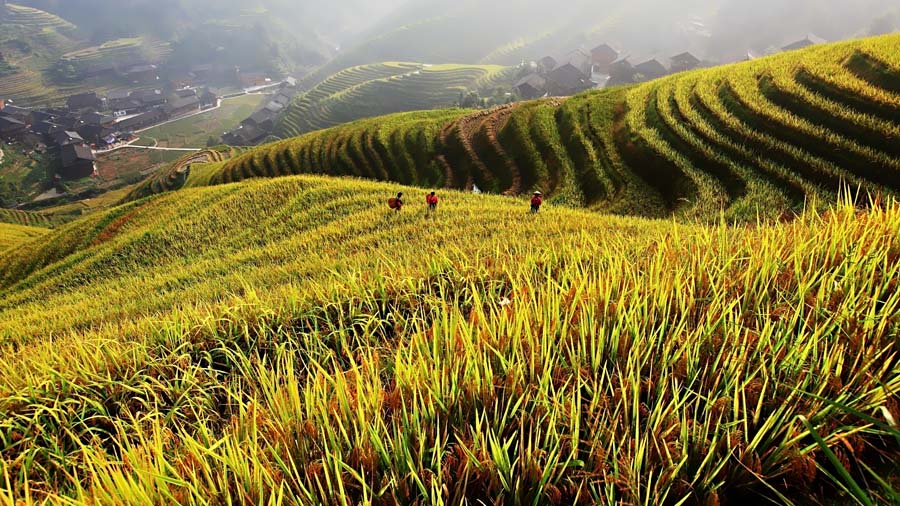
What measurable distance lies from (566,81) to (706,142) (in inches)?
2994

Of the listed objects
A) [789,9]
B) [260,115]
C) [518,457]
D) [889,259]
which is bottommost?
[518,457]

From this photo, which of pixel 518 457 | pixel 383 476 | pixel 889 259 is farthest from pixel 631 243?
pixel 383 476

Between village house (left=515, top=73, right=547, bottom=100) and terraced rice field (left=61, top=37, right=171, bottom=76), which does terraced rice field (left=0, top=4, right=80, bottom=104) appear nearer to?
terraced rice field (left=61, top=37, right=171, bottom=76)

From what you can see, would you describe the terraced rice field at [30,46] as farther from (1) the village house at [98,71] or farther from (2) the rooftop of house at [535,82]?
(2) the rooftop of house at [535,82]

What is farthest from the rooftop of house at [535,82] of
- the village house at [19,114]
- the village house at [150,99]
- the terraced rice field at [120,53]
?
the terraced rice field at [120,53]

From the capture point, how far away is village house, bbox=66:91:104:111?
380 ft

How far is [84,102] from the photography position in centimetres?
11731

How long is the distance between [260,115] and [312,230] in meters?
114

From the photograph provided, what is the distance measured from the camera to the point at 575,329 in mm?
2443

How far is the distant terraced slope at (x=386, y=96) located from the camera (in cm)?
9944

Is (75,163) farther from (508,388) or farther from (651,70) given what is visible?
(651,70)

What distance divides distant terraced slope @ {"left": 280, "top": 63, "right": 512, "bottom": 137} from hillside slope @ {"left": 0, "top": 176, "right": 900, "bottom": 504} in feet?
324

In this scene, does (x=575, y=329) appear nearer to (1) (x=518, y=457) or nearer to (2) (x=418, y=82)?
(1) (x=518, y=457)

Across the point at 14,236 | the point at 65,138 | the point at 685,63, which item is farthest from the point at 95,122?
the point at 685,63
